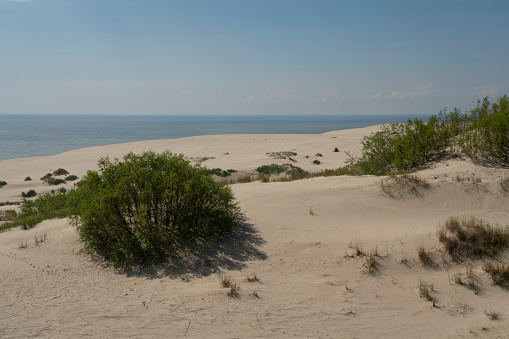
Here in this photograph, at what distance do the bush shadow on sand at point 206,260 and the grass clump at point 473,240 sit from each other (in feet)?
13.2

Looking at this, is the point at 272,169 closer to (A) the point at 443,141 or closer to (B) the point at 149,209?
(A) the point at 443,141

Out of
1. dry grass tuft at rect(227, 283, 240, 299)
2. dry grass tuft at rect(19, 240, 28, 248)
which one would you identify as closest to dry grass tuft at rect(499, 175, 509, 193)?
dry grass tuft at rect(227, 283, 240, 299)

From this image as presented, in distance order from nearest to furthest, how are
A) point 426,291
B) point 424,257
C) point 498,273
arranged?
point 426,291, point 498,273, point 424,257

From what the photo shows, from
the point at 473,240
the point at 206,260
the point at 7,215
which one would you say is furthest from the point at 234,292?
the point at 7,215

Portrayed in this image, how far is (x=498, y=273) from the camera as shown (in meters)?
6.33

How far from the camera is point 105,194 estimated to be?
7.55 meters

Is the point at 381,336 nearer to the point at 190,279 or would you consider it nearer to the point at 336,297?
the point at 336,297

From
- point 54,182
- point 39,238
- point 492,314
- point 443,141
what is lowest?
point 54,182

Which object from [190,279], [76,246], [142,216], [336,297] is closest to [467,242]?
[336,297]

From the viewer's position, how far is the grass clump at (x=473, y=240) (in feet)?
23.3

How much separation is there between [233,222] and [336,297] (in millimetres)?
3477

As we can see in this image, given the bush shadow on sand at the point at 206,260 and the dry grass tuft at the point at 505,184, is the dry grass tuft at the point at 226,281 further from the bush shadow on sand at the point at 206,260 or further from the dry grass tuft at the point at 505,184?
the dry grass tuft at the point at 505,184

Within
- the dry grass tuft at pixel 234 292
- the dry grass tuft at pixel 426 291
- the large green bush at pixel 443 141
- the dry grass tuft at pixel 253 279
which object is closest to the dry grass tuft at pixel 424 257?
the dry grass tuft at pixel 426 291

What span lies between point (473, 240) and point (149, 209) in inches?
282
